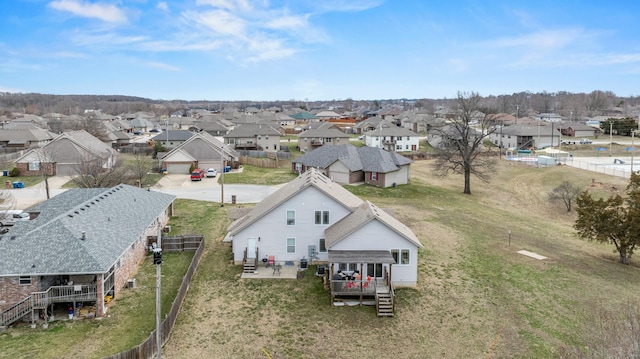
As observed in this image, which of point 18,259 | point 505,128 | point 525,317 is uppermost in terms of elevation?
point 505,128

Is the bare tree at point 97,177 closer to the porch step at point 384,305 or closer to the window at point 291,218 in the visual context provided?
the window at point 291,218

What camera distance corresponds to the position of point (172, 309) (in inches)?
851

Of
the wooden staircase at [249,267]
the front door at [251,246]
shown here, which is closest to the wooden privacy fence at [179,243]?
the front door at [251,246]

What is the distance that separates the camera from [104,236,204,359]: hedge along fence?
17.7m

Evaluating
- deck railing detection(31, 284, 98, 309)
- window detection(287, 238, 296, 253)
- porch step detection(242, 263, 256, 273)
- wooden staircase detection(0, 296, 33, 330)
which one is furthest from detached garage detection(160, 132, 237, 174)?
wooden staircase detection(0, 296, 33, 330)

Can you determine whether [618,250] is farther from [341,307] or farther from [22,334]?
[22,334]

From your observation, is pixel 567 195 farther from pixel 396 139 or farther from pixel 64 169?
pixel 64 169

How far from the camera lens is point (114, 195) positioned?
33094 mm

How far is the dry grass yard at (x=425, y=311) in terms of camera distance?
1995 cm

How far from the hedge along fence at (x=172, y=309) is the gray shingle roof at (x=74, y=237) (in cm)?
238

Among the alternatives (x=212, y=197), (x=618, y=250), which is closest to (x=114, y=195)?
(x=212, y=197)

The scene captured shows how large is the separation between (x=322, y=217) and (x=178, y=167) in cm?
4204

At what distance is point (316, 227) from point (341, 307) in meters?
6.88

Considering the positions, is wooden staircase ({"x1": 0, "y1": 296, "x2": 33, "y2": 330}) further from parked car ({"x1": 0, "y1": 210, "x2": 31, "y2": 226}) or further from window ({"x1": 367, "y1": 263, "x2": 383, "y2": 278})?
window ({"x1": 367, "y1": 263, "x2": 383, "y2": 278})
